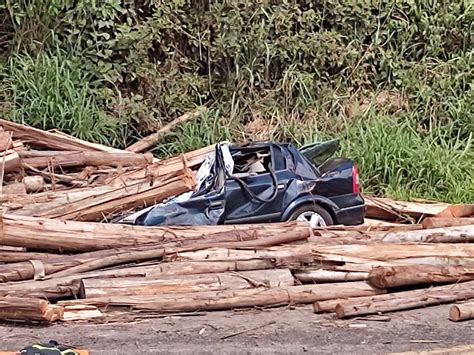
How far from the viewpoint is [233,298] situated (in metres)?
6.89

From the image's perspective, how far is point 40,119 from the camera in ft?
39.1

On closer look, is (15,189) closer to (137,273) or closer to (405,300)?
(137,273)

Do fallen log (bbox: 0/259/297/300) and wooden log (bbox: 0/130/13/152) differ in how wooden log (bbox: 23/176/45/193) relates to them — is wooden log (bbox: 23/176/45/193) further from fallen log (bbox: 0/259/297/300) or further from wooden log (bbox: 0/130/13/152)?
fallen log (bbox: 0/259/297/300)

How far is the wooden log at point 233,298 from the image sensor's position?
6.66 meters

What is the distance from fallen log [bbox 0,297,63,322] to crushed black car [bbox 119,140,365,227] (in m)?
2.32

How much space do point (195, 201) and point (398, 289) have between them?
2622mm

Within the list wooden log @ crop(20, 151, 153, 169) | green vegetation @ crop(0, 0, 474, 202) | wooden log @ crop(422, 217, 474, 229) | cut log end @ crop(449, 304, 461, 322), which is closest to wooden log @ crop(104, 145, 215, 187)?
wooden log @ crop(20, 151, 153, 169)

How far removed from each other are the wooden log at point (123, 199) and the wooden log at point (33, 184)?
3.15ft

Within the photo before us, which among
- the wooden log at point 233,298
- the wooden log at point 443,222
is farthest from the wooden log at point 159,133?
the wooden log at point 233,298

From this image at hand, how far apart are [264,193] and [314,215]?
0.66 m

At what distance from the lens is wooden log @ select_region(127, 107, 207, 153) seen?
478 inches

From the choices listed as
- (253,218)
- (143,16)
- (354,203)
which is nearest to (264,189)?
(253,218)

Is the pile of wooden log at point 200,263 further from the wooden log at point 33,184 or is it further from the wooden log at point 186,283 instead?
the wooden log at point 33,184

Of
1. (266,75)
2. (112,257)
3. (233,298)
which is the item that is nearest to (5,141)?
(112,257)
